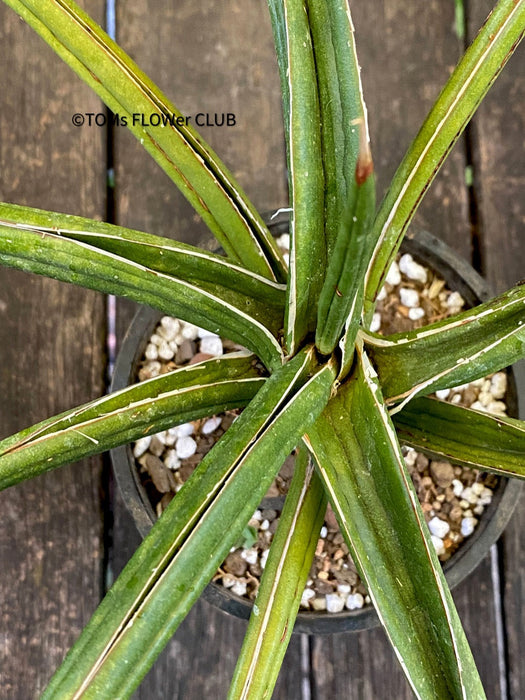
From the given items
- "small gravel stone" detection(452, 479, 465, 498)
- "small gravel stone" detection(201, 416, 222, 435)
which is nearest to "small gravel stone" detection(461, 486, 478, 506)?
"small gravel stone" detection(452, 479, 465, 498)

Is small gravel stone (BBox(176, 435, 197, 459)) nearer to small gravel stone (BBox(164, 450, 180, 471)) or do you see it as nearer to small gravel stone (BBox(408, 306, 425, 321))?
small gravel stone (BBox(164, 450, 180, 471))

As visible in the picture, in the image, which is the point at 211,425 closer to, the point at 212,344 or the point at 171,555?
the point at 212,344

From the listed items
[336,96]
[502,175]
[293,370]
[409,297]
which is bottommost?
[293,370]

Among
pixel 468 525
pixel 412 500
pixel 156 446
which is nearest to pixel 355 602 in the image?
pixel 468 525

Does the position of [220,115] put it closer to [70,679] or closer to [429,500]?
[429,500]

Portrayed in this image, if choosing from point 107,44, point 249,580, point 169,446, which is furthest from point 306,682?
point 107,44
